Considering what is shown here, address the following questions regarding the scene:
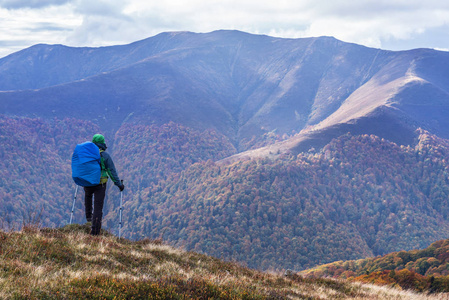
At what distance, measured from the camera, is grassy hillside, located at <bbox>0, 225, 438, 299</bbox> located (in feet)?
17.2

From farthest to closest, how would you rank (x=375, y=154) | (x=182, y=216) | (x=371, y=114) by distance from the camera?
(x=371, y=114) → (x=375, y=154) → (x=182, y=216)

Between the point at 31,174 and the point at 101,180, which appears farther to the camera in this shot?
the point at 31,174

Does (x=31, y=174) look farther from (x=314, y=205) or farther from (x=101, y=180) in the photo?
(x=101, y=180)

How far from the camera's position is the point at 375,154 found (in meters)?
159

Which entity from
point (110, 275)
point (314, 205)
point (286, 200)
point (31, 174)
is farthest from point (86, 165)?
point (31, 174)

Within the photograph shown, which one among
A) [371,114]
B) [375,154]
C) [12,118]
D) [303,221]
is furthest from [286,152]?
[12,118]

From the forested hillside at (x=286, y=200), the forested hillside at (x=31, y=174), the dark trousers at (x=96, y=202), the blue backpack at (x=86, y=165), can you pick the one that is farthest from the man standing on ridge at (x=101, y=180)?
the forested hillside at (x=31, y=174)

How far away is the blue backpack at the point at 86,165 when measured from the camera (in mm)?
9547

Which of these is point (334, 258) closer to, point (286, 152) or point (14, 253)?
point (286, 152)

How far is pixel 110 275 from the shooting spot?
6.19 m

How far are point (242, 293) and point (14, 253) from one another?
15.5 ft

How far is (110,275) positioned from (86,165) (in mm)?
4363

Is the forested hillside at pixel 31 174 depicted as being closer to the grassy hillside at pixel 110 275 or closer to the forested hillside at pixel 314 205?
the forested hillside at pixel 314 205

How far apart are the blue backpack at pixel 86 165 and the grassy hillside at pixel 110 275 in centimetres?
160
